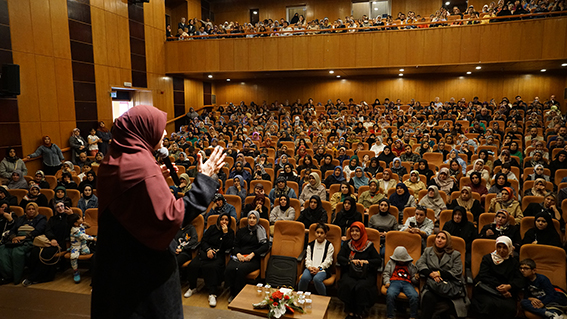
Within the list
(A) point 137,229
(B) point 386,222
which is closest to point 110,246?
(A) point 137,229

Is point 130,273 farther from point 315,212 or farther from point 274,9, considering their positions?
point 274,9

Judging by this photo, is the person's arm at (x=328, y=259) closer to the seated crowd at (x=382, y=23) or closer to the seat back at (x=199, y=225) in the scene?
the seat back at (x=199, y=225)

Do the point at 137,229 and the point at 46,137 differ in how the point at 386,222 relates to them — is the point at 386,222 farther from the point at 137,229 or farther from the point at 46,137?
the point at 46,137

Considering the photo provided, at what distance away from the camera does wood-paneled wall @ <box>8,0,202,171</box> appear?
803 cm

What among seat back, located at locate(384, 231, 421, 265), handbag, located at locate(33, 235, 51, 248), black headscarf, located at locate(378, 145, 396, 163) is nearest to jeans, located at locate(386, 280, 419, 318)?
seat back, located at locate(384, 231, 421, 265)

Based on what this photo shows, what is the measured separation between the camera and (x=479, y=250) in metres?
3.82

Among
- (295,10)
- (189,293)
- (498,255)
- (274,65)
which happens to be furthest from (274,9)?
(498,255)

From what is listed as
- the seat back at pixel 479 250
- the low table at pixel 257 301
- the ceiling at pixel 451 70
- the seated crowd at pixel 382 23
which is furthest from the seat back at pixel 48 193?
the seated crowd at pixel 382 23

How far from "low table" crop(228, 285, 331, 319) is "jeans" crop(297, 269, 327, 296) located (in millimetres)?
320

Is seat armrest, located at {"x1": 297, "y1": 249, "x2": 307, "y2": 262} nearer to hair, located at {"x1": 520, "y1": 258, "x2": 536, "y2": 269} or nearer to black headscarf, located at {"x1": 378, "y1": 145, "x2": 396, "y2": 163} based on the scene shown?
hair, located at {"x1": 520, "y1": 258, "x2": 536, "y2": 269}

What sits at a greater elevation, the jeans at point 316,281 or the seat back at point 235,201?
the seat back at point 235,201

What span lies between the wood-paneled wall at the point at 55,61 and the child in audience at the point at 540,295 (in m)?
9.28

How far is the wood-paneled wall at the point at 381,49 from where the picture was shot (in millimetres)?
10134

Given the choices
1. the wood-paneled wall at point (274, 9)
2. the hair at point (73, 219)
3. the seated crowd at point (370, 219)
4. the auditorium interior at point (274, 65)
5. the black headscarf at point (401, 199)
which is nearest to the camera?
the seated crowd at point (370, 219)
